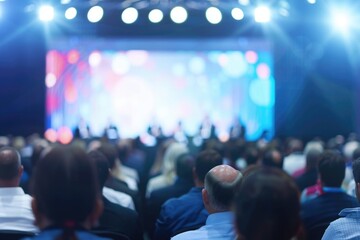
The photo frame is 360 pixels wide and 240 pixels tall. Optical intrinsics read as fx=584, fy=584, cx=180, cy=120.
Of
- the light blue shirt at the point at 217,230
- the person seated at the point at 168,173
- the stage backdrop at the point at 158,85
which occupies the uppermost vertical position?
the stage backdrop at the point at 158,85

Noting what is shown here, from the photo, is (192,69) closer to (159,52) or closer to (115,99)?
(159,52)

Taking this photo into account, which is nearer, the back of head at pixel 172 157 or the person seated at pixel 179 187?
the person seated at pixel 179 187

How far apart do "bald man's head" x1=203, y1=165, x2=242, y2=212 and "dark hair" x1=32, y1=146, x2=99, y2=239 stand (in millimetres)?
1078

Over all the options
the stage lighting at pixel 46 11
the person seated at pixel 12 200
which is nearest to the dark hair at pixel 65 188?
the person seated at pixel 12 200

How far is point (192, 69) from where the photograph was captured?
15758 millimetres

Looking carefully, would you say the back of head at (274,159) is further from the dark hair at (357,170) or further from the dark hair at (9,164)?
the dark hair at (9,164)

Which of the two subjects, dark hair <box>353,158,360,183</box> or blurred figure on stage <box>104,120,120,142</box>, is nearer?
dark hair <box>353,158,360,183</box>

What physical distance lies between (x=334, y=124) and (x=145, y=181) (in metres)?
8.08

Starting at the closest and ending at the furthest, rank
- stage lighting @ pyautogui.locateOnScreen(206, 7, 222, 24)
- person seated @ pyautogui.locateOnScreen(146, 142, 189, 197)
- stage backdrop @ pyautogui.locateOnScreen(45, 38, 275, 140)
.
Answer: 1. person seated @ pyautogui.locateOnScreen(146, 142, 189, 197)
2. stage lighting @ pyautogui.locateOnScreen(206, 7, 222, 24)
3. stage backdrop @ pyautogui.locateOnScreen(45, 38, 275, 140)

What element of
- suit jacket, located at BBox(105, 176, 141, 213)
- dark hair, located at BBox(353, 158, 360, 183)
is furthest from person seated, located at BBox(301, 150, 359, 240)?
suit jacket, located at BBox(105, 176, 141, 213)

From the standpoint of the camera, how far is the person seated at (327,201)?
12.9 ft

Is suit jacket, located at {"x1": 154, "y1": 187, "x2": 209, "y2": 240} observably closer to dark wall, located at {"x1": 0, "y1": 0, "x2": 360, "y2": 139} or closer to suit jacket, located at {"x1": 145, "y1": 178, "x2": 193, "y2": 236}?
suit jacket, located at {"x1": 145, "y1": 178, "x2": 193, "y2": 236}

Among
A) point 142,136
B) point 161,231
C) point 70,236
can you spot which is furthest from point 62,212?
point 142,136

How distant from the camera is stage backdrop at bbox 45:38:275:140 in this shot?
1566 cm
